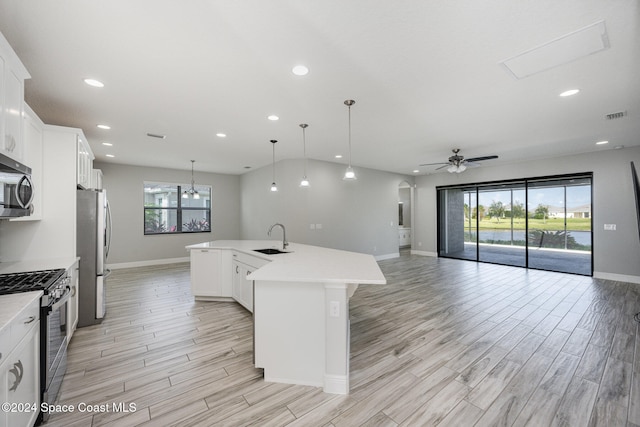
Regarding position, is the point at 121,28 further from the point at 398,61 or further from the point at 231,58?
the point at 398,61

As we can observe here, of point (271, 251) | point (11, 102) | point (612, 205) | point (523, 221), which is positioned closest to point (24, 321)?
point (11, 102)

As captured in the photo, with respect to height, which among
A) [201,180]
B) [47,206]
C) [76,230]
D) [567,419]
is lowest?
[567,419]

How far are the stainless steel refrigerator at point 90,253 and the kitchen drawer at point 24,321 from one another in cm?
183

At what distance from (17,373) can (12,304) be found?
38 centimetres

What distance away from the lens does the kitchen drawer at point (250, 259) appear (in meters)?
3.21

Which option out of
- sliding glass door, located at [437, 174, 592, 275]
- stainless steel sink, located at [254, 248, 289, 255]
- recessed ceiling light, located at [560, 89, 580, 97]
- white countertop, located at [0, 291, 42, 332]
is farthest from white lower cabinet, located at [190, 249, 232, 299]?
sliding glass door, located at [437, 174, 592, 275]

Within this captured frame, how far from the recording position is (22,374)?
1.48m

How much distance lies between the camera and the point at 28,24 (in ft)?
6.10

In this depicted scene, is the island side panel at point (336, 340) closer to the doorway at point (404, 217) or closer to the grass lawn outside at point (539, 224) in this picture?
the grass lawn outside at point (539, 224)

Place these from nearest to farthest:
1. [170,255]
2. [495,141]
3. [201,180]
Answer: [495,141]
[170,255]
[201,180]

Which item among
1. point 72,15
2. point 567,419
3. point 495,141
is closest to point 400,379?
point 567,419

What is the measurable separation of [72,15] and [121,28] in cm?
27

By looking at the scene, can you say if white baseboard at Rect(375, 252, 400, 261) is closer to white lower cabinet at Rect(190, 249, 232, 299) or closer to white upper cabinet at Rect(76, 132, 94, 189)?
white lower cabinet at Rect(190, 249, 232, 299)

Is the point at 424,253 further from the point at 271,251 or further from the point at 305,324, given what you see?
the point at 305,324
